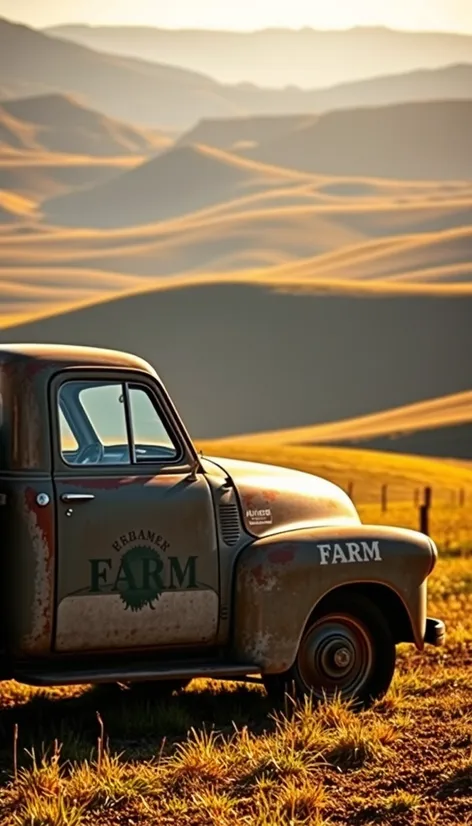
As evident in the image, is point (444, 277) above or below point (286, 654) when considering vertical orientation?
above

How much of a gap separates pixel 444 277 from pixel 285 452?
119m

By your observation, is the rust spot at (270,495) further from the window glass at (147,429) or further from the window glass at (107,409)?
the window glass at (107,409)

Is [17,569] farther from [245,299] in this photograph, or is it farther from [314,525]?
[245,299]

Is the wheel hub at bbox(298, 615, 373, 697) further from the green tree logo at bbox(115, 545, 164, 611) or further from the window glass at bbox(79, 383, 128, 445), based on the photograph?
the window glass at bbox(79, 383, 128, 445)

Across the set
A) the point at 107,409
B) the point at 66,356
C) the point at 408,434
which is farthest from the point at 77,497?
the point at 408,434

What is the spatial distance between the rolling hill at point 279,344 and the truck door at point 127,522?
121171 mm

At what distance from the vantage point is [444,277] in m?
190

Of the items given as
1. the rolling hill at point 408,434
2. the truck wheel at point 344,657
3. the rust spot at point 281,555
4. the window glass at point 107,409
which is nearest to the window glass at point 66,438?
the window glass at point 107,409

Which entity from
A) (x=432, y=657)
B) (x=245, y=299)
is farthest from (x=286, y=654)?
(x=245, y=299)

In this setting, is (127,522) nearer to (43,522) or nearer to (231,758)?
(43,522)

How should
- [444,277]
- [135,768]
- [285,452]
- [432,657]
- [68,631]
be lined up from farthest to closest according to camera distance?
[444,277], [285,452], [432,657], [68,631], [135,768]

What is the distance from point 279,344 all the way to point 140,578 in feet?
460

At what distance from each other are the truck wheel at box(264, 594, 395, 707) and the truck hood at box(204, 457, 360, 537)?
1.75ft

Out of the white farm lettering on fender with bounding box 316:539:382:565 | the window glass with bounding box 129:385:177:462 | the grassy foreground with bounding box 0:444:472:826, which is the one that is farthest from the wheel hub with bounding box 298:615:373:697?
the window glass with bounding box 129:385:177:462
